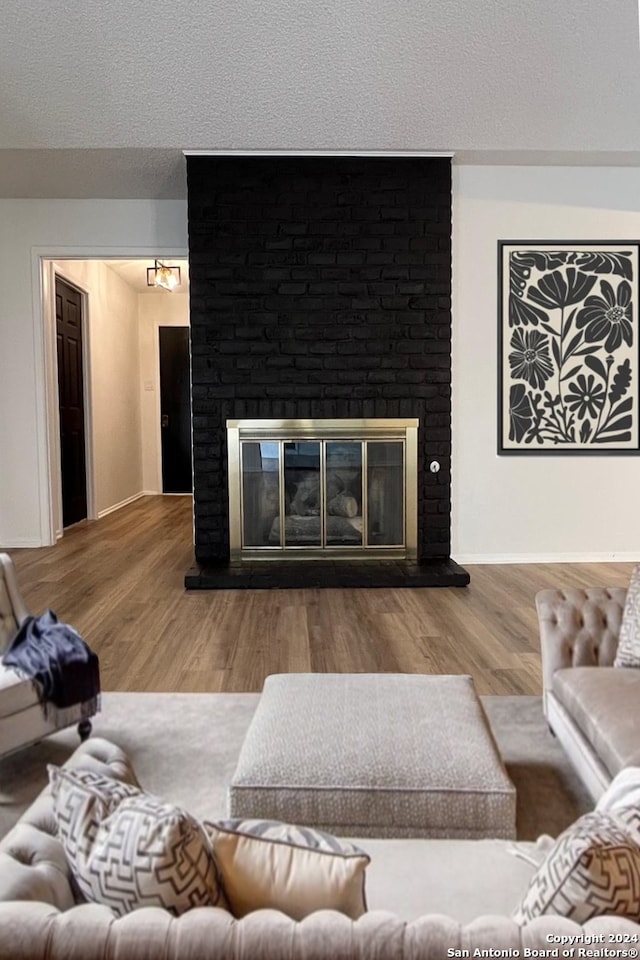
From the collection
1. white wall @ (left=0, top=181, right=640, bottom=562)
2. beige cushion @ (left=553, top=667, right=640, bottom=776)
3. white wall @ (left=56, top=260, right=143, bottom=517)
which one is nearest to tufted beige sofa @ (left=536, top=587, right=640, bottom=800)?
beige cushion @ (left=553, top=667, right=640, bottom=776)

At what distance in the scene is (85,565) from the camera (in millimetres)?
5137

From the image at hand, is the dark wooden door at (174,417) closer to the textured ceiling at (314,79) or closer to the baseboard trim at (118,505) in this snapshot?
the baseboard trim at (118,505)

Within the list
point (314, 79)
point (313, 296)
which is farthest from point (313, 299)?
point (314, 79)

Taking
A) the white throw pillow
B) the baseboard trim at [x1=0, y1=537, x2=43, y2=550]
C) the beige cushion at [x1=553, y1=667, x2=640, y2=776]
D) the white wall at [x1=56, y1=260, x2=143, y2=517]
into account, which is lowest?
Result: the baseboard trim at [x1=0, y1=537, x2=43, y2=550]

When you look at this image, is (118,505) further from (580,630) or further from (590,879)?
(590,879)

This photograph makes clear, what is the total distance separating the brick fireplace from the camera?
4.78 meters

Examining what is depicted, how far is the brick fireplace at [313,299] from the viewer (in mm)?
4777

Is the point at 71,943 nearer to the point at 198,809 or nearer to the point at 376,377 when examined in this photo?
the point at 198,809

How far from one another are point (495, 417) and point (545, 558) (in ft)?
3.61

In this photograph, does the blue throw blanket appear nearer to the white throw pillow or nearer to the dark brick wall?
the white throw pillow

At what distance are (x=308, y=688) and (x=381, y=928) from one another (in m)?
1.38

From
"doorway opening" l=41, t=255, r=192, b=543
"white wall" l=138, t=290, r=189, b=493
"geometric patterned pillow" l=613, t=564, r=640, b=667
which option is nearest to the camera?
"geometric patterned pillow" l=613, t=564, r=640, b=667

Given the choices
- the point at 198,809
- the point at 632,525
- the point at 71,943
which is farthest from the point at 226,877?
the point at 632,525

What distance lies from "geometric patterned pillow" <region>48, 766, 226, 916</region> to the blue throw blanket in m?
1.49
